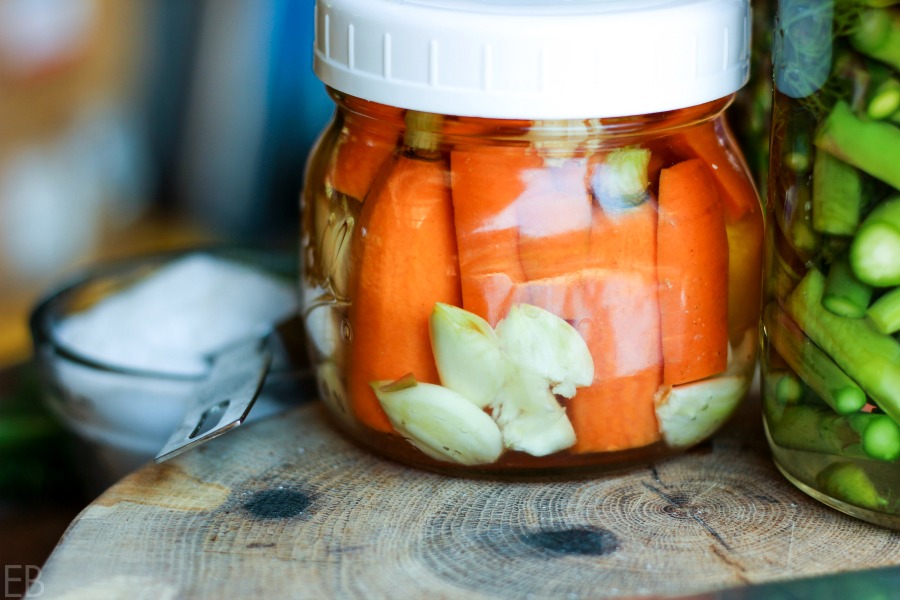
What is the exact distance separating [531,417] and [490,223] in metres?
0.09

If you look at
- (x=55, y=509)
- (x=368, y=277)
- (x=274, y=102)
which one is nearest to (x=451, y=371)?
(x=368, y=277)

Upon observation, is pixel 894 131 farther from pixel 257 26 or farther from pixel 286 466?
pixel 257 26

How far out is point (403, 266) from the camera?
473mm

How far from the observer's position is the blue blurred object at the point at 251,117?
1145 millimetres

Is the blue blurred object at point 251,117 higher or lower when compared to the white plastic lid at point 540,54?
lower

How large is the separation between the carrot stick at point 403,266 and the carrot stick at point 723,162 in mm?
115

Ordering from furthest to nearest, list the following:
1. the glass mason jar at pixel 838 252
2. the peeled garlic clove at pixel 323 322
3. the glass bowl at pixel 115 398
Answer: the glass bowl at pixel 115 398 → the peeled garlic clove at pixel 323 322 → the glass mason jar at pixel 838 252

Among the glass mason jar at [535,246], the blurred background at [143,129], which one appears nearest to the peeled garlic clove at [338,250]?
the glass mason jar at [535,246]

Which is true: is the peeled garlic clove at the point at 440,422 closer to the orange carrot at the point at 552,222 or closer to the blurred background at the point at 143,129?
the orange carrot at the point at 552,222

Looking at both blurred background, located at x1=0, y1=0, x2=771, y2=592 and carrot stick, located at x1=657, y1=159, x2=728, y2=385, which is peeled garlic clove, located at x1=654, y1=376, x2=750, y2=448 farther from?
blurred background, located at x1=0, y1=0, x2=771, y2=592

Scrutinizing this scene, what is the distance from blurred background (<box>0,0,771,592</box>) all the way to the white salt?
38 centimetres

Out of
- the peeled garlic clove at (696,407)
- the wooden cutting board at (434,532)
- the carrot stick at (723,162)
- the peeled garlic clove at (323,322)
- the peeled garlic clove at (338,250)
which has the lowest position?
the wooden cutting board at (434,532)

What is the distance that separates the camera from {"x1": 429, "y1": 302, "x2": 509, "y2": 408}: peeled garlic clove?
1.51 feet

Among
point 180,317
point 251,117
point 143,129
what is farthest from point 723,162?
point 143,129
